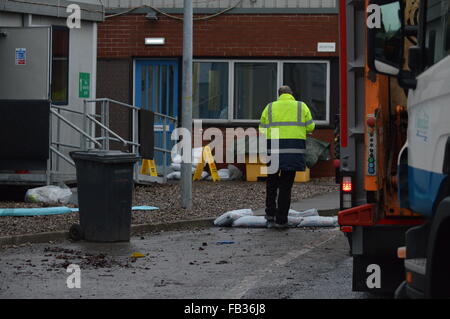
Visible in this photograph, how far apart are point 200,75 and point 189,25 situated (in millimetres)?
8539

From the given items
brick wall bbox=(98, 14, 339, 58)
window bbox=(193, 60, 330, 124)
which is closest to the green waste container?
brick wall bbox=(98, 14, 339, 58)

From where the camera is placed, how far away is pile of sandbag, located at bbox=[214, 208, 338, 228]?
14.6 meters

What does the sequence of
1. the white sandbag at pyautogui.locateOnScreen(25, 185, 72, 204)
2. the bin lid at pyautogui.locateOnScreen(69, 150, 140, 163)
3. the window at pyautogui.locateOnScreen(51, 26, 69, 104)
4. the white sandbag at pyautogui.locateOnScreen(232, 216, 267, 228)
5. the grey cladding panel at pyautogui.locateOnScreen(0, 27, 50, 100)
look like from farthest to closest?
the window at pyautogui.locateOnScreen(51, 26, 69, 104), the grey cladding panel at pyautogui.locateOnScreen(0, 27, 50, 100), the white sandbag at pyautogui.locateOnScreen(25, 185, 72, 204), the white sandbag at pyautogui.locateOnScreen(232, 216, 267, 228), the bin lid at pyautogui.locateOnScreen(69, 150, 140, 163)

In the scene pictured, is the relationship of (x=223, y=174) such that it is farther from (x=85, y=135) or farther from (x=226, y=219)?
(x=226, y=219)

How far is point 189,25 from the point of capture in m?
16.0

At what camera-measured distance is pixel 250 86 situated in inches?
966

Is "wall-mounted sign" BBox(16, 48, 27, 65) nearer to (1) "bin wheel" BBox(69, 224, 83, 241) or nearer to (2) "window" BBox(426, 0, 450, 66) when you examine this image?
(1) "bin wheel" BBox(69, 224, 83, 241)

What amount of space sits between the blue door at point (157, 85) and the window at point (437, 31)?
59.7ft

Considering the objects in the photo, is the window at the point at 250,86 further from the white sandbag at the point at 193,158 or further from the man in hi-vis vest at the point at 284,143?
the man in hi-vis vest at the point at 284,143

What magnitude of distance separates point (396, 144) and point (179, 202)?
31.2 feet

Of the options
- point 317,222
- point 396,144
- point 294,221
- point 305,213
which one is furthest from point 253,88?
point 396,144

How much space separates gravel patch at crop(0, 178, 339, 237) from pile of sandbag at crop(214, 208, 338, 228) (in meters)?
0.61

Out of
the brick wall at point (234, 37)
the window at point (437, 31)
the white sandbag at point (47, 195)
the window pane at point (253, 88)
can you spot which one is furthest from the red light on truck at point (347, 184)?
the window pane at point (253, 88)
